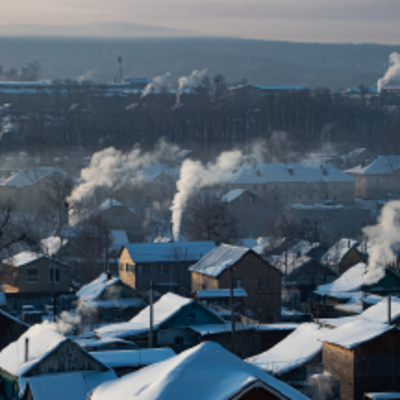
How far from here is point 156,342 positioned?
1883 centimetres

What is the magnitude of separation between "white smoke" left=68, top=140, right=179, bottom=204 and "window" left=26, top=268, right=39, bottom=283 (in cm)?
1271

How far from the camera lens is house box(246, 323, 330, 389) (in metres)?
15.3

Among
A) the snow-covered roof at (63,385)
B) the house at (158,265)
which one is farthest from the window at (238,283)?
the snow-covered roof at (63,385)

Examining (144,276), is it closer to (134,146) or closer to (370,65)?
(134,146)

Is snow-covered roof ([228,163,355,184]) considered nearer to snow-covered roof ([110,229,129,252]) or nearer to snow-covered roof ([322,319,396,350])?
snow-covered roof ([110,229,129,252])

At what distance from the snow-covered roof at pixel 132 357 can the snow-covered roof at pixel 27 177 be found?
33920mm

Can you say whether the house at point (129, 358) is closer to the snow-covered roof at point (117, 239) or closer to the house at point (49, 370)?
the house at point (49, 370)

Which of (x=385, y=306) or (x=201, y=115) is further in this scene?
(x=201, y=115)

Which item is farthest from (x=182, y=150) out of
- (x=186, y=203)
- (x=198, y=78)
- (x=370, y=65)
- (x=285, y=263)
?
(x=370, y=65)

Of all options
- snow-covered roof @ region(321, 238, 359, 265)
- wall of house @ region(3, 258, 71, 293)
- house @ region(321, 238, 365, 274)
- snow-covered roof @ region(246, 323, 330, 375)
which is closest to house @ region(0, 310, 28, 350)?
snow-covered roof @ region(246, 323, 330, 375)

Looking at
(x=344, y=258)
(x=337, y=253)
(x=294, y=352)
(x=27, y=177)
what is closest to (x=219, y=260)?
(x=344, y=258)

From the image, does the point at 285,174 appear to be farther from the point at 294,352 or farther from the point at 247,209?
the point at 294,352

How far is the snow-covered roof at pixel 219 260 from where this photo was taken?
81.4 feet

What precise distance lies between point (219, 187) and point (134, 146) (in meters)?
14.2
